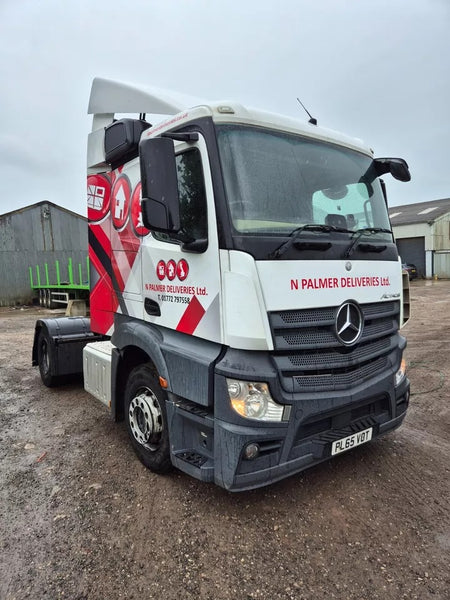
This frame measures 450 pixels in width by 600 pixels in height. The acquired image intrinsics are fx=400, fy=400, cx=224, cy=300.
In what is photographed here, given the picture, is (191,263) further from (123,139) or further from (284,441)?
(123,139)

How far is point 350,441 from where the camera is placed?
2.80 m

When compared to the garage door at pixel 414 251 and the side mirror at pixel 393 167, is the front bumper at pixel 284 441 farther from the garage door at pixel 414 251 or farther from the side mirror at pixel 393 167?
the garage door at pixel 414 251

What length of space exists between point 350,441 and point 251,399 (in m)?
0.90

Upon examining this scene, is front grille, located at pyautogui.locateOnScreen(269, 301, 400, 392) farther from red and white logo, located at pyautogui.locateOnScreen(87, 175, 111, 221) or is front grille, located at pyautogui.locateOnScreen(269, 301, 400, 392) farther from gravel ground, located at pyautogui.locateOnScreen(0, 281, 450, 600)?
red and white logo, located at pyautogui.locateOnScreen(87, 175, 111, 221)

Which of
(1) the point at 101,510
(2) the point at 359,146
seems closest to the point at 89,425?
(1) the point at 101,510

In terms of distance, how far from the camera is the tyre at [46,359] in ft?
17.5

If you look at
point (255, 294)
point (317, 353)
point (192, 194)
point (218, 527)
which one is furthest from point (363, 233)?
point (218, 527)

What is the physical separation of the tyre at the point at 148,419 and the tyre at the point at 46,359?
2369 mm

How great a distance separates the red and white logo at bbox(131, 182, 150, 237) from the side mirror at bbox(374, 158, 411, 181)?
2.07m

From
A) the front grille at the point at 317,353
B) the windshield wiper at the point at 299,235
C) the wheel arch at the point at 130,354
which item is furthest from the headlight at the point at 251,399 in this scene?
the windshield wiper at the point at 299,235

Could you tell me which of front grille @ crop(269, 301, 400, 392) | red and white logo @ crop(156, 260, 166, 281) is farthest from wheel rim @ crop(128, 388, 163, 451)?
front grille @ crop(269, 301, 400, 392)

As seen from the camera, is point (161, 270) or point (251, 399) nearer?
point (251, 399)

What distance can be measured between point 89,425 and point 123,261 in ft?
6.37

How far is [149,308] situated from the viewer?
3.27 metres
